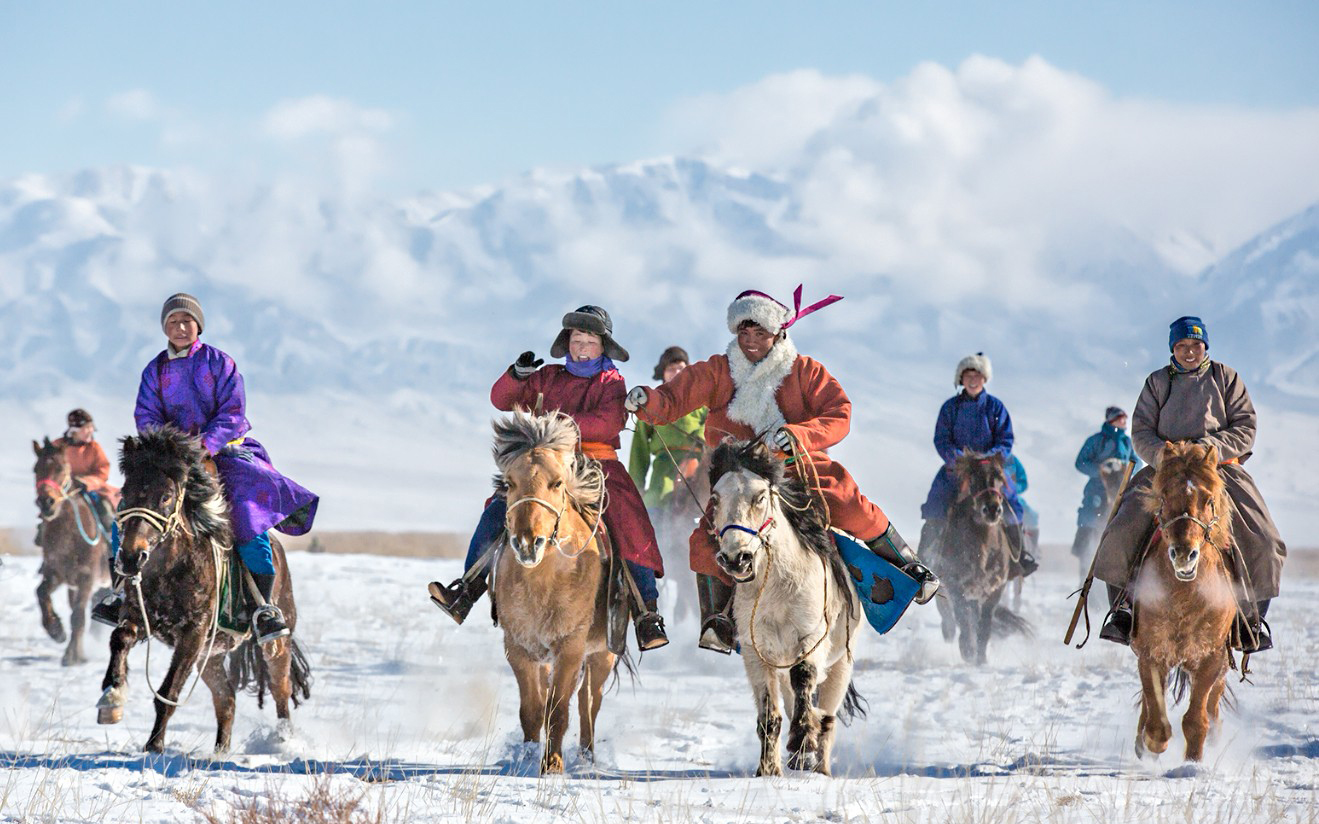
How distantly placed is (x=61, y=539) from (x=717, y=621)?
1032 centimetres

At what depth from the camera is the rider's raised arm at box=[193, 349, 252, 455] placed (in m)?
8.13

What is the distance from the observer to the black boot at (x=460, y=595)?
25.9 feet

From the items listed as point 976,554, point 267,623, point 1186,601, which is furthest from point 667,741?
point 976,554

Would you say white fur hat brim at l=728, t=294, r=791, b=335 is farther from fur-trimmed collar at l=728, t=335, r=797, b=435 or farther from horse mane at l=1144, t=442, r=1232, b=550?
horse mane at l=1144, t=442, r=1232, b=550

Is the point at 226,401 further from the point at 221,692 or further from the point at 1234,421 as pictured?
the point at 1234,421

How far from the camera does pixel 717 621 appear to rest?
23.9 feet

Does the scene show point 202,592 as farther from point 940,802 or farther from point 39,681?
point 39,681

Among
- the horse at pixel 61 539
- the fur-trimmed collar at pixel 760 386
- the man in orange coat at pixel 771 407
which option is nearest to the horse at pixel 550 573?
the man in orange coat at pixel 771 407

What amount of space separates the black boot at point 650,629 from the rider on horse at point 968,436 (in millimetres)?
5665

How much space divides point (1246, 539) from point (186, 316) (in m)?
6.51

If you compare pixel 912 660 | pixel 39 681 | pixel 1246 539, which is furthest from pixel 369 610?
pixel 1246 539

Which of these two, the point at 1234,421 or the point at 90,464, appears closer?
the point at 1234,421

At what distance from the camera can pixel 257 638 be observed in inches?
316

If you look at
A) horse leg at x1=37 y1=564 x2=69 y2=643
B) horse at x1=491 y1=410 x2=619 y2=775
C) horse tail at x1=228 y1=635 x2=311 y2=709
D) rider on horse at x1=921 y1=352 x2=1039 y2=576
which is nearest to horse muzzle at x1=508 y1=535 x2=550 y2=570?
horse at x1=491 y1=410 x2=619 y2=775
